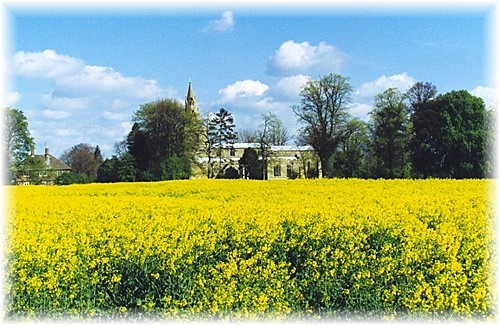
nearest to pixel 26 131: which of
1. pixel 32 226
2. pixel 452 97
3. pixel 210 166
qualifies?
pixel 210 166

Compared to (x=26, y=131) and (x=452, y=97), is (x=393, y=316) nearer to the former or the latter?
(x=452, y=97)

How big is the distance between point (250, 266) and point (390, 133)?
37.1 meters

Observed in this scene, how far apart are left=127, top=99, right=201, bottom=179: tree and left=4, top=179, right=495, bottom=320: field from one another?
46847mm

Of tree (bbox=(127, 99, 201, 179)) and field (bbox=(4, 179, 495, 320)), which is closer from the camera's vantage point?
field (bbox=(4, 179, 495, 320))

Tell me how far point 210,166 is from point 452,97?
2656cm

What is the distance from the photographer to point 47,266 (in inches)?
202

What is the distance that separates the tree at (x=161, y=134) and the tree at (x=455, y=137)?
23343 millimetres

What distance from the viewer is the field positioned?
5.23 m

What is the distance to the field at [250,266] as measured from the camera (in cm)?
523

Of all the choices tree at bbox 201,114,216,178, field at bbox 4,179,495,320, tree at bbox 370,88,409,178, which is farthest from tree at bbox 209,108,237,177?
field at bbox 4,179,495,320

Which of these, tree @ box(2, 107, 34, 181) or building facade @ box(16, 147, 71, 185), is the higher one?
tree @ box(2, 107, 34, 181)

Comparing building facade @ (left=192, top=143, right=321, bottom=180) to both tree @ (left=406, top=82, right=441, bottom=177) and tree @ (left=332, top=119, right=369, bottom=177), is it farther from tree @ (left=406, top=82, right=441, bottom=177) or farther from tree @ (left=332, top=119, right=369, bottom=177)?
tree @ (left=406, top=82, right=441, bottom=177)

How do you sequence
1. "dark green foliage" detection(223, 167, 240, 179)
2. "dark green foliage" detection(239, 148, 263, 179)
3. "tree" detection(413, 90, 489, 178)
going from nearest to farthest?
"tree" detection(413, 90, 489, 178) → "dark green foliage" detection(239, 148, 263, 179) → "dark green foliage" detection(223, 167, 240, 179)

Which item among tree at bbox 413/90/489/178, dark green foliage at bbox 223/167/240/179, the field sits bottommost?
the field
